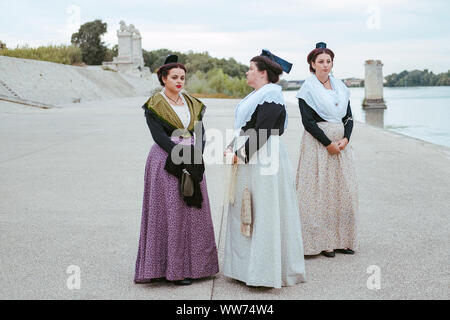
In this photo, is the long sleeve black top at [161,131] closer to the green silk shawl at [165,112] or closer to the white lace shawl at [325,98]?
the green silk shawl at [165,112]

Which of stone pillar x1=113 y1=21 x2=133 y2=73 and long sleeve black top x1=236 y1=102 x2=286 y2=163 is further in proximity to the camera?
stone pillar x1=113 y1=21 x2=133 y2=73

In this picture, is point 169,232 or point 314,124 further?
point 314,124

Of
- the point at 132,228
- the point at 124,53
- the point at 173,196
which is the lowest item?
the point at 132,228

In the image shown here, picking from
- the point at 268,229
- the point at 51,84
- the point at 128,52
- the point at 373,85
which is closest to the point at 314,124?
the point at 268,229

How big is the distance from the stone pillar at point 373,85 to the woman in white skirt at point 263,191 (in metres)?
51.5

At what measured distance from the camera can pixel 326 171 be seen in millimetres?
4902

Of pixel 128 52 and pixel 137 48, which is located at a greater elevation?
pixel 137 48

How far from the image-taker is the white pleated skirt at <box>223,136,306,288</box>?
13.1ft

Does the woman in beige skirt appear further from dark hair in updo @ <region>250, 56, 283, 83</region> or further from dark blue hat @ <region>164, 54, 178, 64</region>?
dark blue hat @ <region>164, 54, 178, 64</region>

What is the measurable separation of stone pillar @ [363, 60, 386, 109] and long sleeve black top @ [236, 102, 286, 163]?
5156 cm

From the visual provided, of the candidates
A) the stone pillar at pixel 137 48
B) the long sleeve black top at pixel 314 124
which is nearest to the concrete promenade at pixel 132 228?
the long sleeve black top at pixel 314 124

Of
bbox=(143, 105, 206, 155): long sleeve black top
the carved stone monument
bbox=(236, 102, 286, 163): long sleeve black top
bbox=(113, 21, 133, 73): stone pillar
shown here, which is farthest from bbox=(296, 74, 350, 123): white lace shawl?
bbox=(113, 21, 133, 73): stone pillar

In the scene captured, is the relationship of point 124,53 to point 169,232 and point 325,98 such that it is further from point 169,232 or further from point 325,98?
point 169,232

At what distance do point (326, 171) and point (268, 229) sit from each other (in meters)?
1.17
